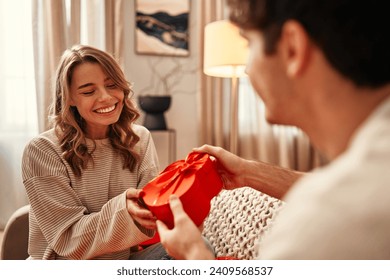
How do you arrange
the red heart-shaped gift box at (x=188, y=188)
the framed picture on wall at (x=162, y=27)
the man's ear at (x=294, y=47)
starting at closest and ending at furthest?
1. the man's ear at (x=294, y=47)
2. the red heart-shaped gift box at (x=188, y=188)
3. the framed picture on wall at (x=162, y=27)

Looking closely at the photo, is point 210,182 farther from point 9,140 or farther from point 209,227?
point 9,140

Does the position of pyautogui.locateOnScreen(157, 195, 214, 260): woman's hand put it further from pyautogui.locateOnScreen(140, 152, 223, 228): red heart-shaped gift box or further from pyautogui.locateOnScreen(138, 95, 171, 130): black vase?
pyautogui.locateOnScreen(138, 95, 171, 130): black vase

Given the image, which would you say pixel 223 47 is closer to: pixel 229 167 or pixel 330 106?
pixel 229 167

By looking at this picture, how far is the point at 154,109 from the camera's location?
268 cm

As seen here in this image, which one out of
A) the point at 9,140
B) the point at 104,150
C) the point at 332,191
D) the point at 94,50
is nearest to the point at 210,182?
the point at 104,150

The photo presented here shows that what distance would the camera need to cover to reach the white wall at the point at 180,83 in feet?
9.78

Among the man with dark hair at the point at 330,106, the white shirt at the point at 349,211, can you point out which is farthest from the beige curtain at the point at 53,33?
the white shirt at the point at 349,211

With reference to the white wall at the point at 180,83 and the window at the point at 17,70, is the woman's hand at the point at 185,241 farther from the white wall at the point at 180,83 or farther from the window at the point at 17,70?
the white wall at the point at 180,83

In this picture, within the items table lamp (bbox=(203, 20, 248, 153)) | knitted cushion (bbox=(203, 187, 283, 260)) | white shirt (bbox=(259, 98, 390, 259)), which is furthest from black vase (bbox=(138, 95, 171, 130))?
white shirt (bbox=(259, 98, 390, 259))

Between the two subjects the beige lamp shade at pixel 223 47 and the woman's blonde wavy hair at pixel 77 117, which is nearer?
the woman's blonde wavy hair at pixel 77 117

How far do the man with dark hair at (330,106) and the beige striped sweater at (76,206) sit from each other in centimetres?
60

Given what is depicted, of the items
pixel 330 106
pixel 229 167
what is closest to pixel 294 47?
pixel 330 106

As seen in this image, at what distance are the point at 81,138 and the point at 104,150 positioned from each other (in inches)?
3.0
